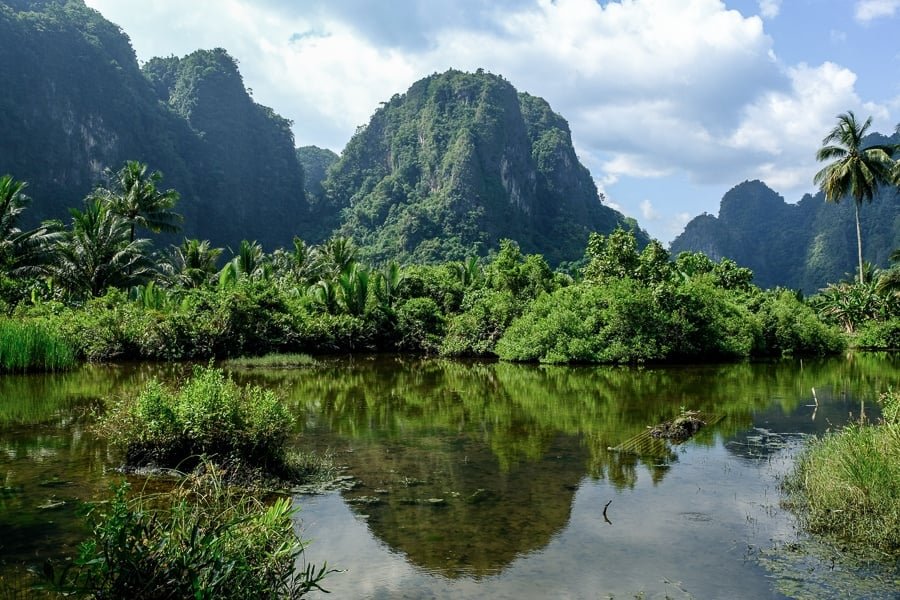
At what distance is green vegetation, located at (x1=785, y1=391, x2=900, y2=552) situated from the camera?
680cm

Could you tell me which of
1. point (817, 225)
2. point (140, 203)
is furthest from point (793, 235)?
point (140, 203)

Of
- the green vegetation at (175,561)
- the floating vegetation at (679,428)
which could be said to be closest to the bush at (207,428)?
the green vegetation at (175,561)

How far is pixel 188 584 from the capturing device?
418 centimetres

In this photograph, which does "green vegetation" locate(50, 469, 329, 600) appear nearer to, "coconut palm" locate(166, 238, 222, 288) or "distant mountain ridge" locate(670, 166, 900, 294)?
"coconut palm" locate(166, 238, 222, 288)

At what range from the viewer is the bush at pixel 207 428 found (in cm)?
871

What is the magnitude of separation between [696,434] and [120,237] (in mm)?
28740

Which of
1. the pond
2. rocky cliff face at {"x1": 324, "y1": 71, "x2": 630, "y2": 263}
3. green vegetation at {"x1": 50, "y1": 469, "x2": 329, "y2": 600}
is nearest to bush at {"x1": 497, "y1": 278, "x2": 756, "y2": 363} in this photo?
the pond

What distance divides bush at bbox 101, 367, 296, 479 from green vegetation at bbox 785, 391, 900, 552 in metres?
6.54

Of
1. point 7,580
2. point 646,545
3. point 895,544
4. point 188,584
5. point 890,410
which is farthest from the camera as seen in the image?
point 890,410

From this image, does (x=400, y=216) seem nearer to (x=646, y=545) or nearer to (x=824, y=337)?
(x=824, y=337)

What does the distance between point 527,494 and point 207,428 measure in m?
4.23

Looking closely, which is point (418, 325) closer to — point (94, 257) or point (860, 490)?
point (94, 257)

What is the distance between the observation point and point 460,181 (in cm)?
11025

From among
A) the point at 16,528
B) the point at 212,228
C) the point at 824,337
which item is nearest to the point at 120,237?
the point at 16,528
